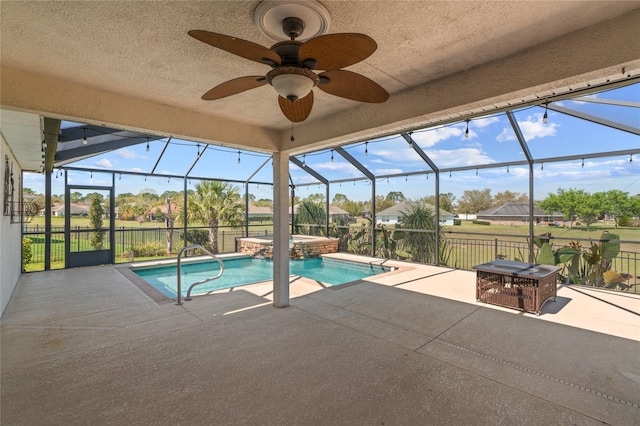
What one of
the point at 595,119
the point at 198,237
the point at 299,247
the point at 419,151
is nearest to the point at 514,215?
the point at 595,119

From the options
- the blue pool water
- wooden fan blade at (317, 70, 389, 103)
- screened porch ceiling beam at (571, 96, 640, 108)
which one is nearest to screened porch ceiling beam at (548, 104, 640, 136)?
screened porch ceiling beam at (571, 96, 640, 108)

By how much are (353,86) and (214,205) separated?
902 centimetres

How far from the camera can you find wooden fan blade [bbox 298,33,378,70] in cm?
142

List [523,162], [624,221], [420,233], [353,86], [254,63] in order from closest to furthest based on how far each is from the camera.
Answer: [353,86] → [254,63] → [624,221] → [523,162] → [420,233]

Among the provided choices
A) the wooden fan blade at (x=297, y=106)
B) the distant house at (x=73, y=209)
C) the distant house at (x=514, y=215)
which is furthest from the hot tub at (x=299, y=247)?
the wooden fan blade at (x=297, y=106)

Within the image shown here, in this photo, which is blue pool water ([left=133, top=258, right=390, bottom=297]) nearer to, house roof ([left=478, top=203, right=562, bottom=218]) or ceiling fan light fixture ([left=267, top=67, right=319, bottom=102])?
house roof ([left=478, top=203, right=562, bottom=218])

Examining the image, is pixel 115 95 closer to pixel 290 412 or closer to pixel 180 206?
pixel 290 412

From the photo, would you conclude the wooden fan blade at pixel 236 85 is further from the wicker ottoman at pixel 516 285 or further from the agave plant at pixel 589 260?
the agave plant at pixel 589 260

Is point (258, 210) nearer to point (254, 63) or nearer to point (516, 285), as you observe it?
point (516, 285)

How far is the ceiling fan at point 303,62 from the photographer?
1.47 metres

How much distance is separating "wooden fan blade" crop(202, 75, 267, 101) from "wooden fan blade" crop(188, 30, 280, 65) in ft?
0.62

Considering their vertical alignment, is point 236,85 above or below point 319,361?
above

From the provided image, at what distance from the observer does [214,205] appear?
399 inches

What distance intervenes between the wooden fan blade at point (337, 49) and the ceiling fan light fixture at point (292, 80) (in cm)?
7
